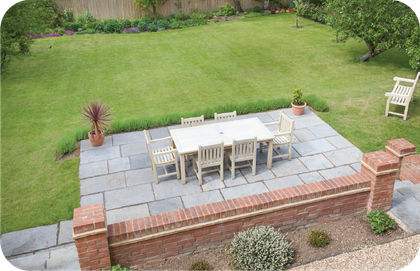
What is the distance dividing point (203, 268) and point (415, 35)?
441 inches

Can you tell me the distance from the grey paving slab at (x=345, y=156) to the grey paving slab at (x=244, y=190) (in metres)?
1.96

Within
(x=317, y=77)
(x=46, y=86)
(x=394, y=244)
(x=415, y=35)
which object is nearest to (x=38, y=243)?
(x=394, y=244)

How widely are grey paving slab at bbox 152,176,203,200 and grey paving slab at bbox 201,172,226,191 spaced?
15 centimetres

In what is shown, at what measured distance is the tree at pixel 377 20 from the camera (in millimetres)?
12164

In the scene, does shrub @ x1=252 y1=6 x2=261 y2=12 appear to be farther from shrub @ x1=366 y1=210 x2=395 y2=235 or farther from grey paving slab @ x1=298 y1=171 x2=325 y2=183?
shrub @ x1=366 y1=210 x2=395 y2=235

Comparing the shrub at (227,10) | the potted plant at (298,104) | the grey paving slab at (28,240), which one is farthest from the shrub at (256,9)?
the grey paving slab at (28,240)

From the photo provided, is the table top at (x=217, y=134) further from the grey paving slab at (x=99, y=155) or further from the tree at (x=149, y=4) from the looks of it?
the tree at (x=149, y=4)

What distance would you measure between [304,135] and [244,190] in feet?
9.50

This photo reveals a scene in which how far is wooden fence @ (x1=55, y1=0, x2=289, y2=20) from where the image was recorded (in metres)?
19.9

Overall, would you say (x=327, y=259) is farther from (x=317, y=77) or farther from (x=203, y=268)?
(x=317, y=77)

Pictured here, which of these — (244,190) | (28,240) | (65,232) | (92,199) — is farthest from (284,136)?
(28,240)

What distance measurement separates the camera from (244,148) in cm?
679

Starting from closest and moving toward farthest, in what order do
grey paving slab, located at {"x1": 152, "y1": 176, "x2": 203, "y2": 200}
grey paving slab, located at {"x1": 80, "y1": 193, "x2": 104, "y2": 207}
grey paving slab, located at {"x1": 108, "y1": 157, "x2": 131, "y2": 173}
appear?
grey paving slab, located at {"x1": 80, "y1": 193, "x2": 104, "y2": 207} < grey paving slab, located at {"x1": 152, "y1": 176, "x2": 203, "y2": 200} < grey paving slab, located at {"x1": 108, "y1": 157, "x2": 131, "y2": 173}

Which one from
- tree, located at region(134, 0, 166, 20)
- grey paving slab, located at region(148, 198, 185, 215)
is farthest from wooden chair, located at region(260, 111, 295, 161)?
tree, located at region(134, 0, 166, 20)
